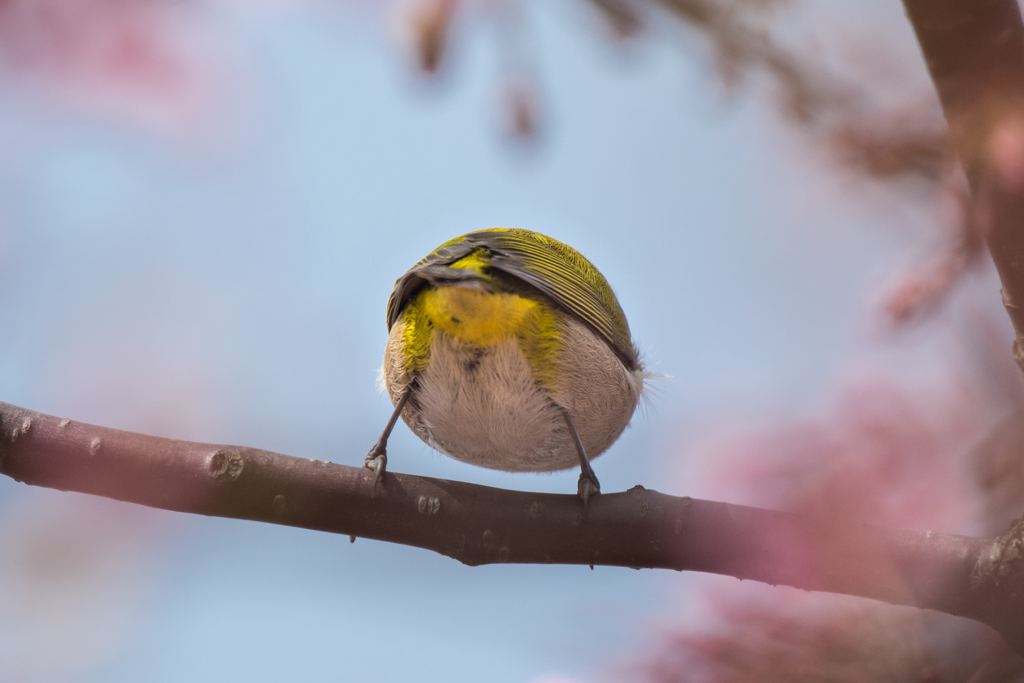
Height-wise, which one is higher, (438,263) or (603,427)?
(438,263)

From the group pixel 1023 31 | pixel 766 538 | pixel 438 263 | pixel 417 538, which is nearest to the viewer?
pixel 1023 31

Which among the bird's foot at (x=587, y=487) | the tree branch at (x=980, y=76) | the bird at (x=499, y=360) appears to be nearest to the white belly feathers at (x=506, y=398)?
the bird at (x=499, y=360)

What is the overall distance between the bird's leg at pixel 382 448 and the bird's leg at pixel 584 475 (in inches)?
16.9

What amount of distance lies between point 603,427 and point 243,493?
108cm

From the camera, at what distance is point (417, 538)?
177 centimetres

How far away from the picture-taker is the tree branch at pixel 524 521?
1193 mm

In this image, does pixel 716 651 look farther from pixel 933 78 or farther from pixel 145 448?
pixel 145 448

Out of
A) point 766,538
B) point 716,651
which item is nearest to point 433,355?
point 766,538

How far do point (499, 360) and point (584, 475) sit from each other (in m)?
0.37

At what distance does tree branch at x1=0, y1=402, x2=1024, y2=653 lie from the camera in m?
1.19

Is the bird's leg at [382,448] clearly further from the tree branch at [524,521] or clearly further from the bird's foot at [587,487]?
the bird's foot at [587,487]

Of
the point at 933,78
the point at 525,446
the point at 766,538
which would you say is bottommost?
the point at 766,538

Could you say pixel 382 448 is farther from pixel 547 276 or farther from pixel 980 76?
pixel 980 76

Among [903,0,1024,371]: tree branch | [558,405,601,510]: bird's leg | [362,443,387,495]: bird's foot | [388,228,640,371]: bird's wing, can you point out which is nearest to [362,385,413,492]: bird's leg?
[362,443,387,495]: bird's foot
